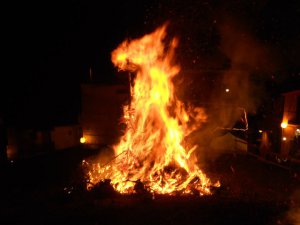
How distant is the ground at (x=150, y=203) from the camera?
6293mm

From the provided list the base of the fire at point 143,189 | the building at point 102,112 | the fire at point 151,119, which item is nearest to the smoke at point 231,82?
the fire at point 151,119

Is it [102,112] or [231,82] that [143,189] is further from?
[102,112]

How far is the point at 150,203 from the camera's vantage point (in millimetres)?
6973

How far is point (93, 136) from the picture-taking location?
1997 cm

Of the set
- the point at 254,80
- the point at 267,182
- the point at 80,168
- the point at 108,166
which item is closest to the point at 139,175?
the point at 108,166

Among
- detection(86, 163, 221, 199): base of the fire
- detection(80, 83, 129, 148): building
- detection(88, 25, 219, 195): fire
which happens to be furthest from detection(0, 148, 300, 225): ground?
detection(80, 83, 129, 148): building

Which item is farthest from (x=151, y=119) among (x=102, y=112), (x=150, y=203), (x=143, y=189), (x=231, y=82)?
(x=102, y=112)

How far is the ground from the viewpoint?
6.29 meters

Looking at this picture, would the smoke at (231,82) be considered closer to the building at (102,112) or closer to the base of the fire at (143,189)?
the base of the fire at (143,189)

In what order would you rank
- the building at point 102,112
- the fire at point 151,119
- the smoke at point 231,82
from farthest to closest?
the building at point 102,112 → the smoke at point 231,82 → the fire at point 151,119

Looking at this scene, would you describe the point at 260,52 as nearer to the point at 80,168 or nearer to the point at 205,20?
the point at 205,20

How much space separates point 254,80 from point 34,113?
19.4 meters

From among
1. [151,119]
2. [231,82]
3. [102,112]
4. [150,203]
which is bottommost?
[150,203]

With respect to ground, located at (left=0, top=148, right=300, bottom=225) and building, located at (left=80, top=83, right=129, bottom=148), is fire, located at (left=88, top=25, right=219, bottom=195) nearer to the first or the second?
ground, located at (left=0, top=148, right=300, bottom=225)
